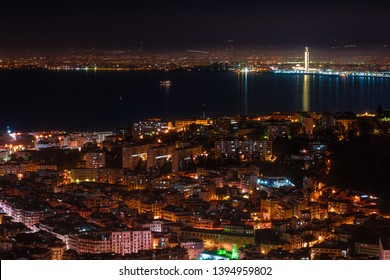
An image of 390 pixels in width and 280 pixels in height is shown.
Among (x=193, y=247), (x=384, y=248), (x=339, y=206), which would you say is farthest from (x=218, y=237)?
(x=339, y=206)

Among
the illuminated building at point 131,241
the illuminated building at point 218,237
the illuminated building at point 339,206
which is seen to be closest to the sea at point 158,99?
the illuminated building at point 339,206

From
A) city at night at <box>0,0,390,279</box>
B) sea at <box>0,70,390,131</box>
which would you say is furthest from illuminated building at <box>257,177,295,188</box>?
sea at <box>0,70,390,131</box>

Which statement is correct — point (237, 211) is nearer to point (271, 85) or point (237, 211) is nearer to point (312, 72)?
point (271, 85)

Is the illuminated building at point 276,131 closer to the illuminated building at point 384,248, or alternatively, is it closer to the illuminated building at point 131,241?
the illuminated building at point 131,241

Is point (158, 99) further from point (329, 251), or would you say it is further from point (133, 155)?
point (329, 251)

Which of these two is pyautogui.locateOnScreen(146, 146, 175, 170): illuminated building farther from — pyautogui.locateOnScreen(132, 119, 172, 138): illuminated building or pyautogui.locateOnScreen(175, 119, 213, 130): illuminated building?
pyautogui.locateOnScreen(175, 119, 213, 130): illuminated building

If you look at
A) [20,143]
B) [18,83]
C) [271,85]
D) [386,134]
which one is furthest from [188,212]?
[18,83]
